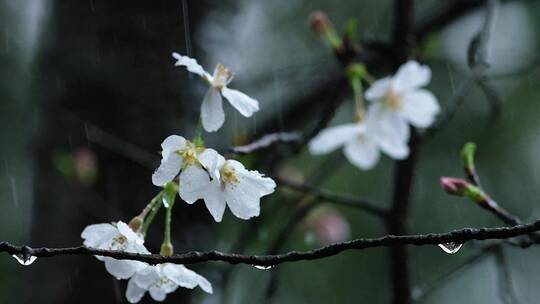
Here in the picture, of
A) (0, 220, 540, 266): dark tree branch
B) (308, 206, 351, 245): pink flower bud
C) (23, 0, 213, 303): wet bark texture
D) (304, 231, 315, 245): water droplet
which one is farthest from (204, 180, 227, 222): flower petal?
(308, 206, 351, 245): pink flower bud

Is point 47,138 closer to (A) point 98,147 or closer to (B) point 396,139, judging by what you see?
(A) point 98,147

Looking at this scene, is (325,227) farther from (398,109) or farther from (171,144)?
(171,144)

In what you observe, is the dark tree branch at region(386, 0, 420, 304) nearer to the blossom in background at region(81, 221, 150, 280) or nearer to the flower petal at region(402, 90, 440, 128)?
the flower petal at region(402, 90, 440, 128)

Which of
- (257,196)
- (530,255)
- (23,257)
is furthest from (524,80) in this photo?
(23,257)

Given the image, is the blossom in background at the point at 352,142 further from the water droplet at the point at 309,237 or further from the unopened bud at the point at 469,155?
the water droplet at the point at 309,237

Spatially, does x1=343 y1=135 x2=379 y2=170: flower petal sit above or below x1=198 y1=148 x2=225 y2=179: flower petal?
above

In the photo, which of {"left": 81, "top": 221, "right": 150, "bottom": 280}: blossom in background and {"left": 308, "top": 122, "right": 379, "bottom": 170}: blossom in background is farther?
{"left": 308, "top": 122, "right": 379, "bottom": 170}: blossom in background
